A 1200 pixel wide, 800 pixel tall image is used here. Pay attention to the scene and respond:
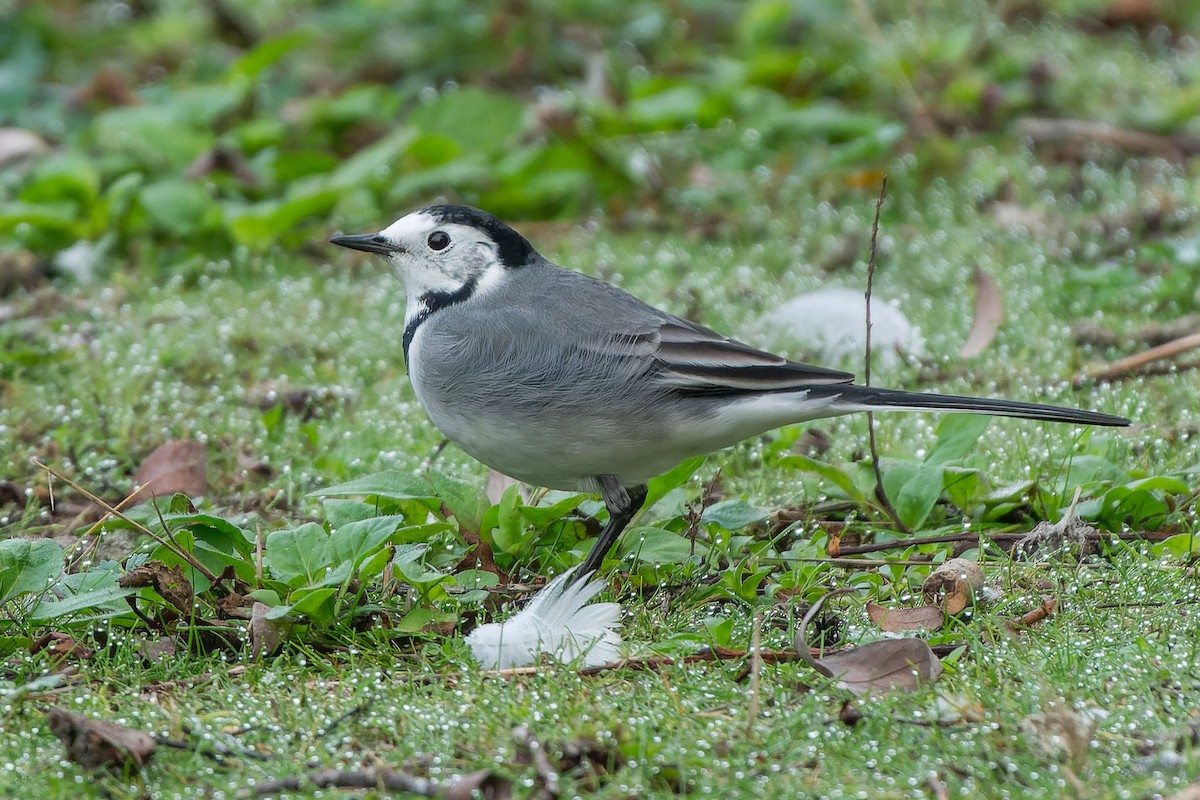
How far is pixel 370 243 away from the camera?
191 inches

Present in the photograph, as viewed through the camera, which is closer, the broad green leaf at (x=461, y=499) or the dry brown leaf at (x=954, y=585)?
the dry brown leaf at (x=954, y=585)

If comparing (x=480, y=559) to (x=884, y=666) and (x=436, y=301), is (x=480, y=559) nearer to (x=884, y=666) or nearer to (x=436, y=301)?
(x=436, y=301)

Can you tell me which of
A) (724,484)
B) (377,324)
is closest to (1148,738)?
(724,484)

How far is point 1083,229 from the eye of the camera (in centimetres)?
724

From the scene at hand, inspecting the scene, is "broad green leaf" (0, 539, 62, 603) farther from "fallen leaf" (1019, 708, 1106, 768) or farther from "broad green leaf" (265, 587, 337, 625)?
"fallen leaf" (1019, 708, 1106, 768)

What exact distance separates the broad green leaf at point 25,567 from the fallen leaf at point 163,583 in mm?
179

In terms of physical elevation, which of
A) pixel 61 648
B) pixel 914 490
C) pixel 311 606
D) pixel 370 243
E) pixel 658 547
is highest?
pixel 370 243

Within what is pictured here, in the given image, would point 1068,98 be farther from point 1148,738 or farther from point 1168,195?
point 1148,738

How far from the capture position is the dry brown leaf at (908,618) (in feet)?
12.6

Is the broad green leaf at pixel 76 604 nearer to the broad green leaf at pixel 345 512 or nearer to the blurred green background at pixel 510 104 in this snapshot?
the broad green leaf at pixel 345 512

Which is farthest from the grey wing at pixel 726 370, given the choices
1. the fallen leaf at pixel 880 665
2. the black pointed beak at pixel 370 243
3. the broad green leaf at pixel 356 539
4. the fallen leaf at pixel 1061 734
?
the fallen leaf at pixel 1061 734

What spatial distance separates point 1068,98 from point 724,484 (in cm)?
523

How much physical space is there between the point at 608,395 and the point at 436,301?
33.4 inches

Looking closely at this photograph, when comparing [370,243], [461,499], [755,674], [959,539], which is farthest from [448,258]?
[755,674]
